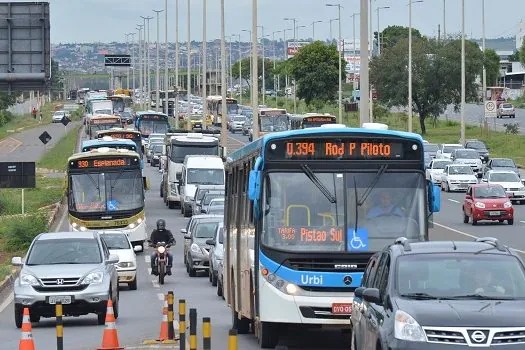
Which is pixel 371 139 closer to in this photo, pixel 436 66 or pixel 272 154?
pixel 272 154

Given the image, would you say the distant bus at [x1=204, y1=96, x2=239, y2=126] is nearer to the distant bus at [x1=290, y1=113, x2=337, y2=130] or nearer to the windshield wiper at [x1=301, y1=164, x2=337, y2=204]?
the distant bus at [x1=290, y1=113, x2=337, y2=130]

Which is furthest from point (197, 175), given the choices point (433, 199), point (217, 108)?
point (217, 108)

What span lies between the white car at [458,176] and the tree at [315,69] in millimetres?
65040

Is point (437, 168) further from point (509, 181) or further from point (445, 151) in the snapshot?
point (509, 181)

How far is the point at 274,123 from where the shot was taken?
10262 cm

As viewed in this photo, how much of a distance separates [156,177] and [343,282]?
65053 millimetres

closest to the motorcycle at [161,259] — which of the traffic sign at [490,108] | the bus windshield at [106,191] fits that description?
the bus windshield at [106,191]

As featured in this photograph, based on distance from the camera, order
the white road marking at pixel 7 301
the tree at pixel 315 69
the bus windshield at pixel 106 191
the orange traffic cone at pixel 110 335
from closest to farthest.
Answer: the orange traffic cone at pixel 110 335 < the white road marking at pixel 7 301 < the bus windshield at pixel 106 191 < the tree at pixel 315 69

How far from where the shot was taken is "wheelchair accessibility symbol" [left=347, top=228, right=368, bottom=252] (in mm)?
19000

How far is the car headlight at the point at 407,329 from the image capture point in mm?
13141

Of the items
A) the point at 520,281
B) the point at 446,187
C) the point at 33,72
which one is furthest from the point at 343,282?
the point at 446,187

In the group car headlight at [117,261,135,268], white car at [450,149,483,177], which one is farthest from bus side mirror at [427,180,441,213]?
white car at [450,149,483,177]

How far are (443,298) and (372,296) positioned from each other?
26.9 inches

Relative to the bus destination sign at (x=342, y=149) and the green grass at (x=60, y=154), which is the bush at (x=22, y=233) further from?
the green grass at (x=60, y=154)
